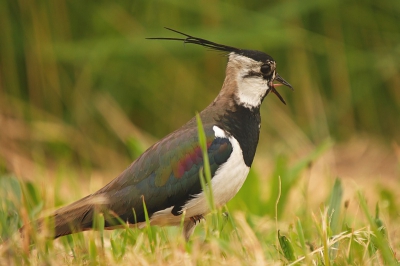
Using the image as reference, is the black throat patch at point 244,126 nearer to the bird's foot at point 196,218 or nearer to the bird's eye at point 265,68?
the bird's eye at point 265,68

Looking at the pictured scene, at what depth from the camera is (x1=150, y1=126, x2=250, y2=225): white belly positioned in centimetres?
302

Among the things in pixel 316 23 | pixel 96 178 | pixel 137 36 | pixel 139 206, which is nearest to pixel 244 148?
pixel 139 206

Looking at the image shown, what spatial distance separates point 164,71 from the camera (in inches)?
230

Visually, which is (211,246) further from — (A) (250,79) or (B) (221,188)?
(A) (250,79)

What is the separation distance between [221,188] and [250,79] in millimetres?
586

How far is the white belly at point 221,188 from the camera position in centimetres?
302

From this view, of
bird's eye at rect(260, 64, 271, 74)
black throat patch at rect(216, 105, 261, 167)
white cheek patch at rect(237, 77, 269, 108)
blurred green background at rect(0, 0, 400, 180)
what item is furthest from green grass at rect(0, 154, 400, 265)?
blurred green background at rect(0, 0, 400, 180)

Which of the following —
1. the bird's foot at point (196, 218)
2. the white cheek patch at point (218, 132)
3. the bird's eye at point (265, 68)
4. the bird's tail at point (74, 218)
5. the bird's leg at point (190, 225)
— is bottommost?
the bird's leg at point (190, 225)

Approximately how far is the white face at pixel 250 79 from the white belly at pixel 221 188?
1.01ft

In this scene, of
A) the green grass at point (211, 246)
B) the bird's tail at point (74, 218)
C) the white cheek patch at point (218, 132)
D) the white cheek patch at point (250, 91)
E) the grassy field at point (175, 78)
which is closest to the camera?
the green grass at point (211, 246)

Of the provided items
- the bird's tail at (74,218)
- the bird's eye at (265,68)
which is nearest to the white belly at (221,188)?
the bird's tail at (74,218)

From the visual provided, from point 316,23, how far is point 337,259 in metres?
3.51

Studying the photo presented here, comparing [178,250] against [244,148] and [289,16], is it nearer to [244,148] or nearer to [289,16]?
[244,148]

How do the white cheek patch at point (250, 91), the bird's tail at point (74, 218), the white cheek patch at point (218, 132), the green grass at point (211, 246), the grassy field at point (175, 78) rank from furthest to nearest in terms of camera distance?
the grassy field at point (175, 78) → the white cheek patch at point (250, 91) → the white cheek patch at point (218, 132) → the bird's tail at point (74, 218) → the green grass at point (211, 246)
